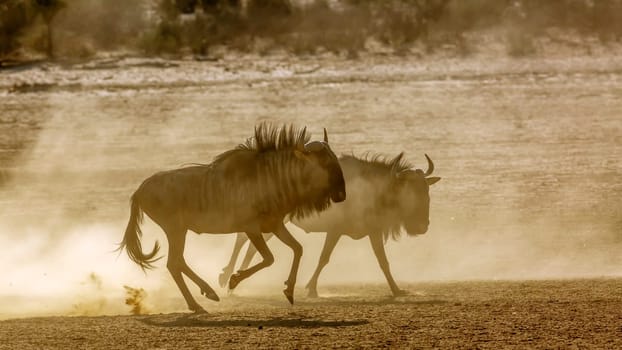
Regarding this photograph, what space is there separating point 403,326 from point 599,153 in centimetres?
1280

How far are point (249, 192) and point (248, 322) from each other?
1496 millimetres

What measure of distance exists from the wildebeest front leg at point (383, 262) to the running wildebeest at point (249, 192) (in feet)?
4.22

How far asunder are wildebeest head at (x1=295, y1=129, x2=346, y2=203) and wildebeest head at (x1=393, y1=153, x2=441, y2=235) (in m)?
1.55

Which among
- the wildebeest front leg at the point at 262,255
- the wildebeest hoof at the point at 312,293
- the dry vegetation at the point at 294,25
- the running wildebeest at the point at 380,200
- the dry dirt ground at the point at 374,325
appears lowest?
the dry dirt ground at the point at 374,325

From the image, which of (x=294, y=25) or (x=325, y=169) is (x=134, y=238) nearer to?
(x=325, y=169)

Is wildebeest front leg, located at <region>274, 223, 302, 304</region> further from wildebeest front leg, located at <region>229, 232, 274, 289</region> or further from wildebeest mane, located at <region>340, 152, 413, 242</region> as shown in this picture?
wildebeest mane, located at <region>340, 152, 413, 242</region>

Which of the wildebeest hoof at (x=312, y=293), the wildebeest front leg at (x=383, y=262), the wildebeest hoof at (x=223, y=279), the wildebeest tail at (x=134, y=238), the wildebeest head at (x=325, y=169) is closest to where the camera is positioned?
the wildebeest head at (x=325, y=169)

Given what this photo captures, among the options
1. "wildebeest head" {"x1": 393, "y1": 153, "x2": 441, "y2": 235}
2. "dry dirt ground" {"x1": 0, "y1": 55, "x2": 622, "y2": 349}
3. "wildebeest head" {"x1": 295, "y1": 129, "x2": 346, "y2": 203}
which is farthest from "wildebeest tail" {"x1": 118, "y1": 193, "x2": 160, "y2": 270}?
"wildebeest head" {"x1": 393, "y1": 153, "x2": 441, "y2": 235}

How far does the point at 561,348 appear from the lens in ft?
34.1

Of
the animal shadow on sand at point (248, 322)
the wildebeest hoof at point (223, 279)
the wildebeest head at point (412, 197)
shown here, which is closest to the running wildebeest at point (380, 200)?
the wildebeest head at point (412, 197)

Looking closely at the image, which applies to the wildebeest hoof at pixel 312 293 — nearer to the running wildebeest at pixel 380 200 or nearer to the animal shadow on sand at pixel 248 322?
the running wildebeest at pixel 380 200

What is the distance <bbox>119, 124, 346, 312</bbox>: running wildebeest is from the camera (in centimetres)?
1273

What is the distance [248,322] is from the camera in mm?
11617

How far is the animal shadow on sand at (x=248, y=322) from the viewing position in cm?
1144
